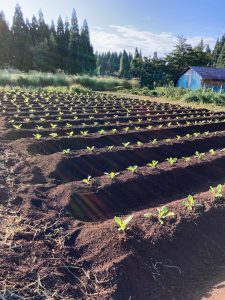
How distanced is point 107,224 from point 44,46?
48183 millimetres

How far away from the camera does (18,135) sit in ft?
31.7

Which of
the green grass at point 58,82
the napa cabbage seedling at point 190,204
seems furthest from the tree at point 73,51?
the napa cabbage seedling at point 190,204

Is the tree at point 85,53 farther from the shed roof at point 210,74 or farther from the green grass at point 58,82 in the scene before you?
the shed roof at point 210,74

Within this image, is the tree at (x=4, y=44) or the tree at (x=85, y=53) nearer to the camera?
the tree at (x=4, y=44)

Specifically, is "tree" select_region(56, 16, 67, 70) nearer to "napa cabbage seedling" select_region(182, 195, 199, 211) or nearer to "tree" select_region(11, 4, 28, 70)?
"tree" select_region(11, 4, 28, 70)

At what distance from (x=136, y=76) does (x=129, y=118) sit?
33.0 meters

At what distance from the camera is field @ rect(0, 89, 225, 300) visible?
355 centimetres

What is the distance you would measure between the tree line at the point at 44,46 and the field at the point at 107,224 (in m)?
41.0

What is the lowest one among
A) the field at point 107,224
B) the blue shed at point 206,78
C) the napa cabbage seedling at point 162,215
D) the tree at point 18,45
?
the field at point 107,224

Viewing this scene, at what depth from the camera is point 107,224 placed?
4.49m

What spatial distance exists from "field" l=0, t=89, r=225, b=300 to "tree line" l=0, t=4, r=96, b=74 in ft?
134

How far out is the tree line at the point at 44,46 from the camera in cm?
4934

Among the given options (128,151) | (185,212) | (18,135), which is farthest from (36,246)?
(18,135)

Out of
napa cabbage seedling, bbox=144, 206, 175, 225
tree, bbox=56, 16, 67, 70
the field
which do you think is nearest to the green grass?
the field
